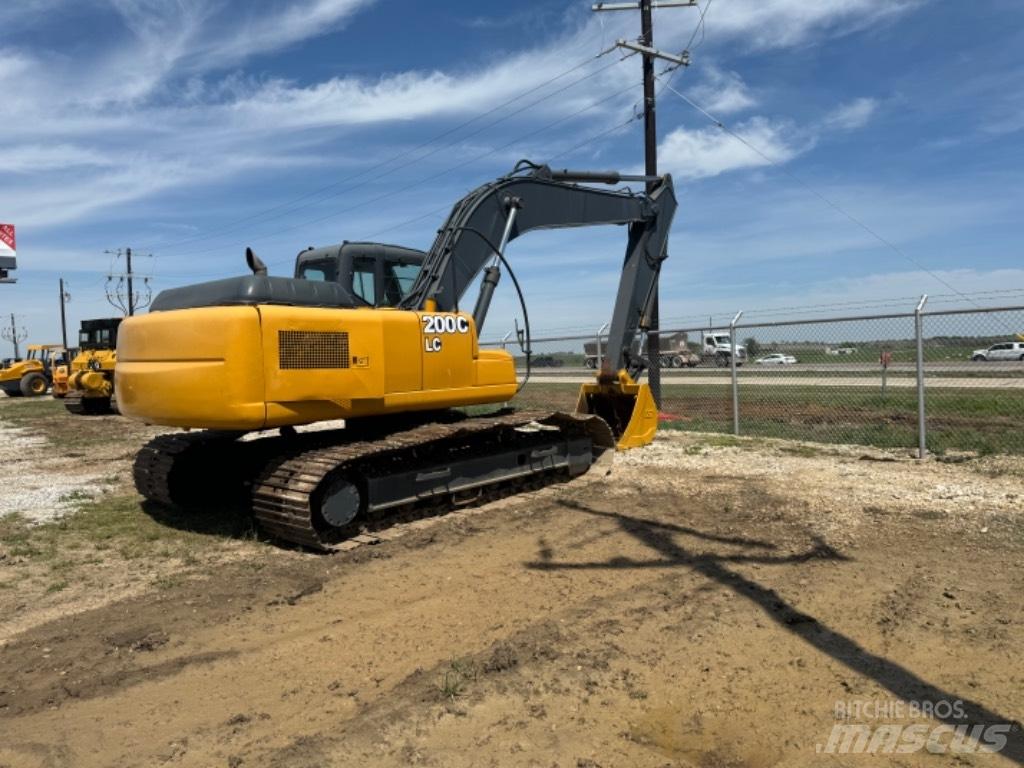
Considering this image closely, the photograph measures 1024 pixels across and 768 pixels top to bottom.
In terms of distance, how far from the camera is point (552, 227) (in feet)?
30.6

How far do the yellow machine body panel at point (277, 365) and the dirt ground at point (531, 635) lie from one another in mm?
1166

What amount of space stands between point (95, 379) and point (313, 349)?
18.0 meters

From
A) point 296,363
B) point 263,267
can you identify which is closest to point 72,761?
point 296,363

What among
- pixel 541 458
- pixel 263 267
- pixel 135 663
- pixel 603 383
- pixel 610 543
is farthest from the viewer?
pixel 603 383

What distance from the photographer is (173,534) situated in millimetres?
6805

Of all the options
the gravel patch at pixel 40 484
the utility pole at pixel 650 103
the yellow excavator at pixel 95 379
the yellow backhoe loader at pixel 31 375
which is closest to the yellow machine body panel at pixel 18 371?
the yellow backhoe loader at pixel 31 375

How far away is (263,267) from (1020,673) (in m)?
5.90

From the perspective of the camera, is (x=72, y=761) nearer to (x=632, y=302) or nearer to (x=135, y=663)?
(x=135, y=663)

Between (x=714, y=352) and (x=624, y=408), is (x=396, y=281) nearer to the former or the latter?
(x=624, y=408)

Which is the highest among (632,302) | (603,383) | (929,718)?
(632,302)

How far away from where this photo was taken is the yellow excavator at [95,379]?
2130 centimetres

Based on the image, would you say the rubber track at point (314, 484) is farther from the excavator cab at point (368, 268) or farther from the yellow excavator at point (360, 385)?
the excavator cab at point (368, 268)

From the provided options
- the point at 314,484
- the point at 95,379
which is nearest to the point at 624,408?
the point at 314,484

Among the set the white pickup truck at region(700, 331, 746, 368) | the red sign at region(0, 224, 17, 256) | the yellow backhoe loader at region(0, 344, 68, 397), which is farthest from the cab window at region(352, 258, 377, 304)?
the red sign at region(0, 224, 17, 256)
